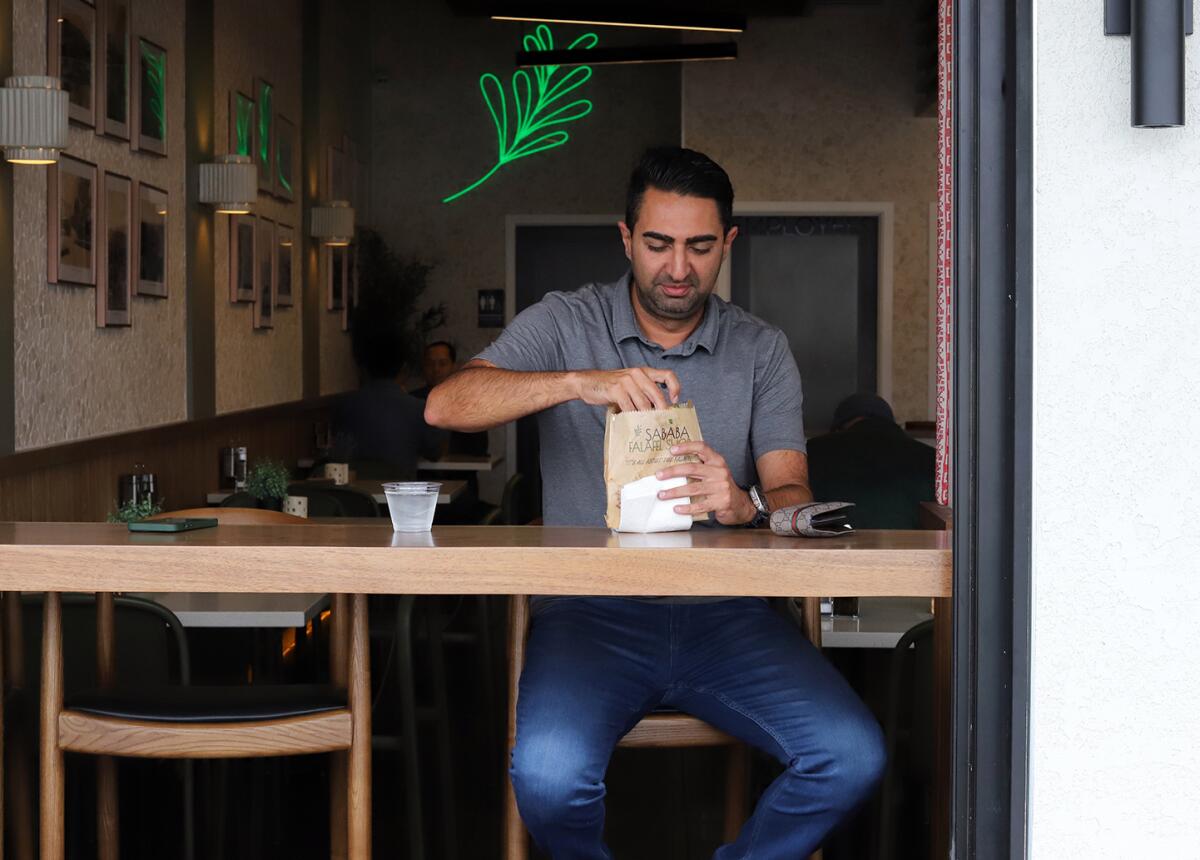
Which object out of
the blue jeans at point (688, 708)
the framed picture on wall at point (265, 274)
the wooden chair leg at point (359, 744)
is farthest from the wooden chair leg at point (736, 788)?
the framed picture on wall at point (265, 274)

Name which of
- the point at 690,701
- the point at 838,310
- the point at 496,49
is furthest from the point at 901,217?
the point at 690,701

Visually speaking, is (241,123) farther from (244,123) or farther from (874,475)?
(874,475)

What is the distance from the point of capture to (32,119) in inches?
160

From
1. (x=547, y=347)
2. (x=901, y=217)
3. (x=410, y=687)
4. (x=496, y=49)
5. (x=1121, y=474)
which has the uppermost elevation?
(x=496, y=49)

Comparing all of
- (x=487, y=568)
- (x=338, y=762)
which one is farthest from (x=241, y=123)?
(x=487, y=568)

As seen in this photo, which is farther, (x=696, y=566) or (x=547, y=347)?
(x=547, y=347)

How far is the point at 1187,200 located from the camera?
1.88 meters

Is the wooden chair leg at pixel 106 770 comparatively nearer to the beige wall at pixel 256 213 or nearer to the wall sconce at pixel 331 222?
the beige wall at pixel 256 213

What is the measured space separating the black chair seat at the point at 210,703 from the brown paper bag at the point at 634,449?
2.08 ft

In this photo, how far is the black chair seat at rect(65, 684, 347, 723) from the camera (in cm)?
239

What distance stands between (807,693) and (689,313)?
2.85ft

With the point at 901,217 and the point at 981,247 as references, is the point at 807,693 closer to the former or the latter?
the point at 981,247

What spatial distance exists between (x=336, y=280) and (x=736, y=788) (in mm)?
6949

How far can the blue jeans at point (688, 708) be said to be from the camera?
7.27ft
